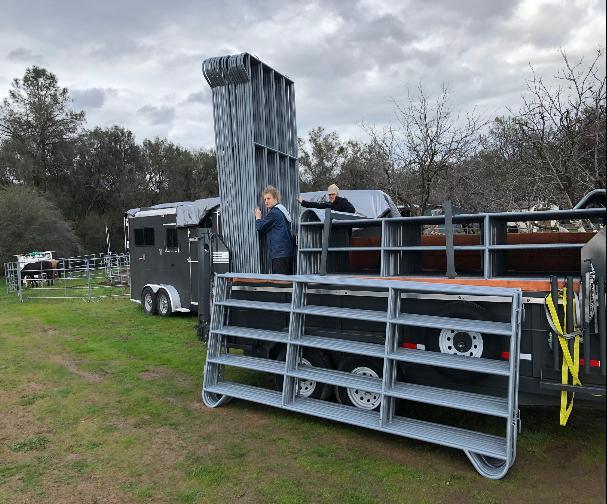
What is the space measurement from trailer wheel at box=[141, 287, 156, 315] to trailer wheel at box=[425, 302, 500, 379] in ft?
32.2

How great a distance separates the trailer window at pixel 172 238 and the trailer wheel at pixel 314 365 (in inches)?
295

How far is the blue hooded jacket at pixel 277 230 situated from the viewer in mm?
6004

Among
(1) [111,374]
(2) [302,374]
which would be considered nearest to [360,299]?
(2) [302,374]

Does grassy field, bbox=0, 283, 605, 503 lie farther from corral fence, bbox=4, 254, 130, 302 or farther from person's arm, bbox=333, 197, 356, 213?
corral fence, bbox=4, 254, 130, 302

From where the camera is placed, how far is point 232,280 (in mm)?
6184

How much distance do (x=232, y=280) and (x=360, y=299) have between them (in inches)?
67.8

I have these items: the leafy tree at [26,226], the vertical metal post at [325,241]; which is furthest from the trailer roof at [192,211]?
the leafy tree at [26,226]

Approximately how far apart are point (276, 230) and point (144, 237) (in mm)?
8484

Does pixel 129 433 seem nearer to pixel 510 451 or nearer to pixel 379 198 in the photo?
pixel 510 451

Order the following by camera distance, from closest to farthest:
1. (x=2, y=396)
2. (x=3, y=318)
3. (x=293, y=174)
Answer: (x=2, y=396)
(x=293, y=174)
(x=3, y=318)

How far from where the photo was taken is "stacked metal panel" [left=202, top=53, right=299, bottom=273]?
20.2 feet

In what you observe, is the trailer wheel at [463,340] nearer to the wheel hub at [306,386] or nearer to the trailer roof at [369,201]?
the wheel hub at [306,386]

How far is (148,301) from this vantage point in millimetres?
13477

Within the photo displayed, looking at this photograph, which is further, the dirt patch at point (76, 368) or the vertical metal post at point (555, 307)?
the dirt patch at point (76, 368)
